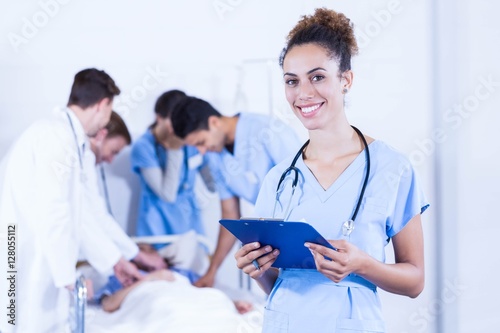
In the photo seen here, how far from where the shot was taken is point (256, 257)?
1.24 metres

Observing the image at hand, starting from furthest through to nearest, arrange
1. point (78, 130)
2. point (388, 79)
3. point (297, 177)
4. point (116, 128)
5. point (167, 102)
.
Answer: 1. point (167, 102)
2. point (116, 128)
3. point (388, 79)
4. point (78, 130)
5. point (297, 177)

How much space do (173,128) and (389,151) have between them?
1851 mm

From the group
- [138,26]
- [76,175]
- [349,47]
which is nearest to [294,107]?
[349,47]

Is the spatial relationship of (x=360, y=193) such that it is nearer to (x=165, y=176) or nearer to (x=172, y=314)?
(x=172, y=314)

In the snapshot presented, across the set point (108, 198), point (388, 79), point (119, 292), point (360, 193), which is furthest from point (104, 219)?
point (360, 193)

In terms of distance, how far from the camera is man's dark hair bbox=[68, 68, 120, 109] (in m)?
2.62

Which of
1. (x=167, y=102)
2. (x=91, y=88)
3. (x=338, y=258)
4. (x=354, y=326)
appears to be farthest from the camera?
(x=167, y=102)

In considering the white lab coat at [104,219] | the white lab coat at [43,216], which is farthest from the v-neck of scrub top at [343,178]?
the white lab coat at [104,219]

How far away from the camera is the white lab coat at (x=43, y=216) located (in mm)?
2398

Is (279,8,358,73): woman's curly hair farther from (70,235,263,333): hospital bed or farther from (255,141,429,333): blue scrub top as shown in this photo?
(70,235,263,333): hospital bed

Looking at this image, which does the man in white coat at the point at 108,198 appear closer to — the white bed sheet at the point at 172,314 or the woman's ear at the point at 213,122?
the white bed sheet at the point at 172,314

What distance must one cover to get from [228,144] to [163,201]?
1.28 ft

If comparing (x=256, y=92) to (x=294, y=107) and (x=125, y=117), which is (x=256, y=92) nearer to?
(x=125, y=117)

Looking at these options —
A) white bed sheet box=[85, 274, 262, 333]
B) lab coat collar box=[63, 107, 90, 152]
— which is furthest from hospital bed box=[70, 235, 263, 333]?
lab coat collar box=[63, 107, 90, 152]
